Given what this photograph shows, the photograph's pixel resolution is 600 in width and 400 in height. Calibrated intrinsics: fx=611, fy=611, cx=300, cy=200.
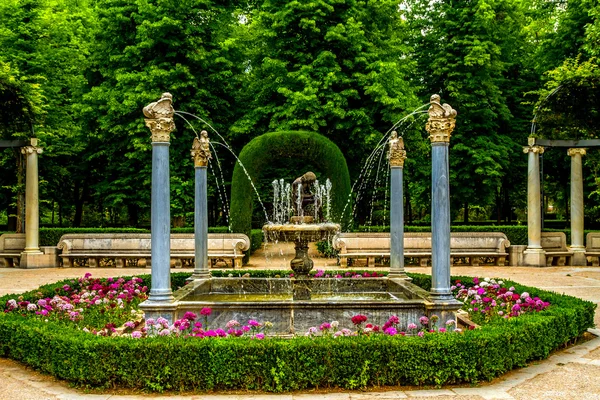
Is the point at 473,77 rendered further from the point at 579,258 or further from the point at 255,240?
the point at 255,240

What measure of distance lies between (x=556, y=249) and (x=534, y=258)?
1533 mm

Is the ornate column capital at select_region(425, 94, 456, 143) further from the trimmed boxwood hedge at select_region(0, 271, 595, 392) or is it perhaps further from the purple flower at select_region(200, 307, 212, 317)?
the purple flower at select_region(200, 307, 212, 317)

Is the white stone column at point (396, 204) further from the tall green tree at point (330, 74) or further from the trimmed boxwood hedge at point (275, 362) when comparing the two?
the tall green tree at point (330, 74)

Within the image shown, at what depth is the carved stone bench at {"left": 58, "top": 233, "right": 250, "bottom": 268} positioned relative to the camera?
20.2 metres

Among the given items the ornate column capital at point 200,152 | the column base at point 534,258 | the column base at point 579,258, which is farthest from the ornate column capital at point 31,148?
the column base at point 579,258

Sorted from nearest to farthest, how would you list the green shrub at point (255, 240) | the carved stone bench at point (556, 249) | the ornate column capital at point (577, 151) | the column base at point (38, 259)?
the column base at point (38, 259)
the carved stone bench at point (556, 249)
the ornate column capital at point (577, 151)
the green shrub at point (255, 240)

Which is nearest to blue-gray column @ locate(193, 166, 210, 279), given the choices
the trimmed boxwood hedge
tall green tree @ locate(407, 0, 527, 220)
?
the trimmed boxwood hedge

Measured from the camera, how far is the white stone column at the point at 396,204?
40.0 feet

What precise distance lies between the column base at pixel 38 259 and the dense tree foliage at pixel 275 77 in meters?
3.30

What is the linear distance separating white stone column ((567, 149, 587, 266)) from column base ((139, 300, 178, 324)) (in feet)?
54.8

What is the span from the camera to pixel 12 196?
1095 inches

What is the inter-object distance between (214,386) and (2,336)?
3.50m

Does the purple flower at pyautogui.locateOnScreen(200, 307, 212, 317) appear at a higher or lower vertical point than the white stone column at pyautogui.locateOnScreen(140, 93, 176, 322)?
lower

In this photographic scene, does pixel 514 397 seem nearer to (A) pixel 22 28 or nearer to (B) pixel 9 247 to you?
(B) pixel 9 247
